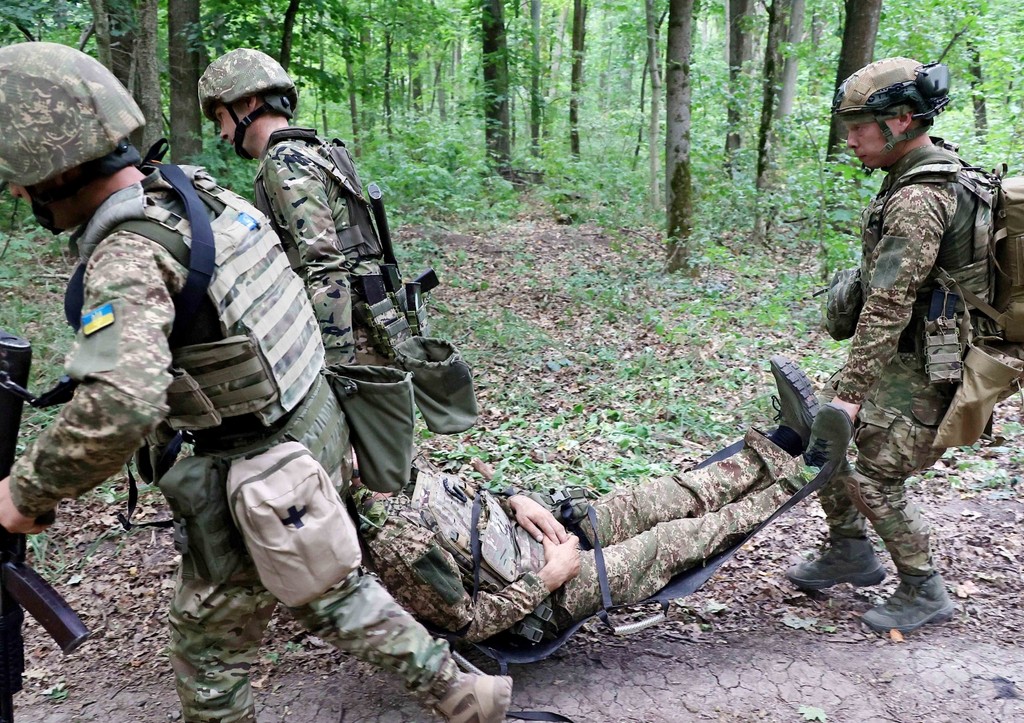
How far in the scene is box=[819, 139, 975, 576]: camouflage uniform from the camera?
342cm

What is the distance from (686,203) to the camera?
381 inches

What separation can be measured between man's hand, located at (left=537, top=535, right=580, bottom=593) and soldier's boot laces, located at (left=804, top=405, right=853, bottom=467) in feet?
4.14

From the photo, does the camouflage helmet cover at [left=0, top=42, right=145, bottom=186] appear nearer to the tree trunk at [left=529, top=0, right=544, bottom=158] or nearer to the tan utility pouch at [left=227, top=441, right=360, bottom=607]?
the tan utility pouch at [left=227, top=441, right=360, bottom=607]

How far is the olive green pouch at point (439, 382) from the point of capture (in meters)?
4.16

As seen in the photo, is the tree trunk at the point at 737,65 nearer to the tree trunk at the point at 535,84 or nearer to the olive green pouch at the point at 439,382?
the tree trunk at the point at 535,84

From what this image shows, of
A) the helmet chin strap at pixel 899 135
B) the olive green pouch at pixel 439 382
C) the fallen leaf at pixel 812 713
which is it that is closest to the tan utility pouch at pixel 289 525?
the olive green pouch at pixel 439 382

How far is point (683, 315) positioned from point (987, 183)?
4.85 meters

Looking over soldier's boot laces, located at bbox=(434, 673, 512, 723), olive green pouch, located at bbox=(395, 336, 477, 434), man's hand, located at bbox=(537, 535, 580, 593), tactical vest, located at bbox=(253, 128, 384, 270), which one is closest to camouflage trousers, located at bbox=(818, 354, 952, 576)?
man's hand, located at bbox=(537, 535, 580, 593)

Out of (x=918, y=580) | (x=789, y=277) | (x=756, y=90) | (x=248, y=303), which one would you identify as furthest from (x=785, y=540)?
(x=756, y=90)

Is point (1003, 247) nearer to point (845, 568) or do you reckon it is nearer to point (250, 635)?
point (845, 568)

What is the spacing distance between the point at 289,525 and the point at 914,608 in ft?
10.3

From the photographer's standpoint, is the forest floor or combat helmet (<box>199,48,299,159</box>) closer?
the forest floor

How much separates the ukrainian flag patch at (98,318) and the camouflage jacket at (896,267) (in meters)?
3.07

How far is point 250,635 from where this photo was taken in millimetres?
2619
